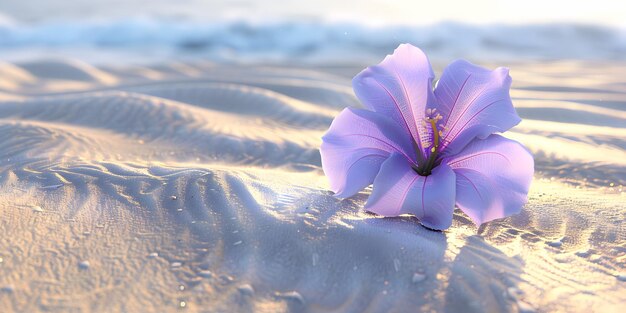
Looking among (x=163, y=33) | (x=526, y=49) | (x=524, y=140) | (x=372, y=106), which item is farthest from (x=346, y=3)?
(x=372, y=106)

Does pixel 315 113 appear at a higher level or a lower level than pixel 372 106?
lower

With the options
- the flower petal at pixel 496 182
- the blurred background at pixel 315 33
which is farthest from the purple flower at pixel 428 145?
the blurred background at pixel 315 33

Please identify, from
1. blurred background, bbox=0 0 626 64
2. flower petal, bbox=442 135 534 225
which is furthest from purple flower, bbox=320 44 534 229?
blurred background, bbox=0 0 626 64

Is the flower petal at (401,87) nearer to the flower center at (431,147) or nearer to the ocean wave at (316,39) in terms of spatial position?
the flower center at (431,147)

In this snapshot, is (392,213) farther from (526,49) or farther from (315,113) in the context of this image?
(526,49)

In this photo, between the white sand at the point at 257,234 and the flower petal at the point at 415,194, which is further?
the flower petal at the point at 415,194

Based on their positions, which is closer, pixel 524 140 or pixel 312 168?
pixel 312 168
